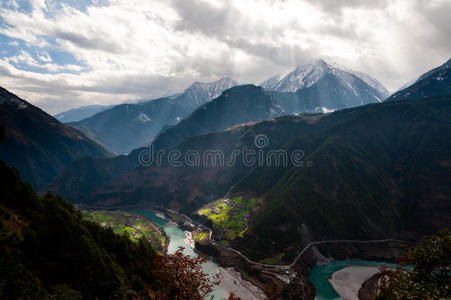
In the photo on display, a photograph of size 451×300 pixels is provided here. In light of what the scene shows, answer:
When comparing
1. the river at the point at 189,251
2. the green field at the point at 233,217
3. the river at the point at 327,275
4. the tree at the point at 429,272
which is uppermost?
the tree at the point at 429,272

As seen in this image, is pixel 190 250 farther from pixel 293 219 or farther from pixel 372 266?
pixel 372 266

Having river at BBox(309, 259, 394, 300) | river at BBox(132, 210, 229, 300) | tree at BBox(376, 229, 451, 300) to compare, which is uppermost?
tree at BBox(376, 229, 451, 300)

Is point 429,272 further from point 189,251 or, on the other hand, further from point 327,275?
point 189,251

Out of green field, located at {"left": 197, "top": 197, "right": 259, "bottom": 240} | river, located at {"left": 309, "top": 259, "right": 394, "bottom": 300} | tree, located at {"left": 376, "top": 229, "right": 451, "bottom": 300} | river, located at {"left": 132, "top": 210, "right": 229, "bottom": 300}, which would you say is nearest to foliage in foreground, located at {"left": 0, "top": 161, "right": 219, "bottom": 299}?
tree, located at {"left": 376, "top": 229, "right": 451, "bottom": 300}

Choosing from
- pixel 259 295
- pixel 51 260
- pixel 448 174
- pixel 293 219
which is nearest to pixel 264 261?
pixel 259 295

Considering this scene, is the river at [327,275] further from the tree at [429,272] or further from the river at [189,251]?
the tree at [429,272]

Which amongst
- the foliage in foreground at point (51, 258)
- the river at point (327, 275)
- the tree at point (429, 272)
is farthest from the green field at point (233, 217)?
the tree at point (429, 272)

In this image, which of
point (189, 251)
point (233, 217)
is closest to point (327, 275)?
point (233, 217)

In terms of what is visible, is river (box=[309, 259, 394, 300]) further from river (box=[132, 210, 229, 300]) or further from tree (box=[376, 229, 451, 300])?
tree (box=[376, 229, 451, 300])
